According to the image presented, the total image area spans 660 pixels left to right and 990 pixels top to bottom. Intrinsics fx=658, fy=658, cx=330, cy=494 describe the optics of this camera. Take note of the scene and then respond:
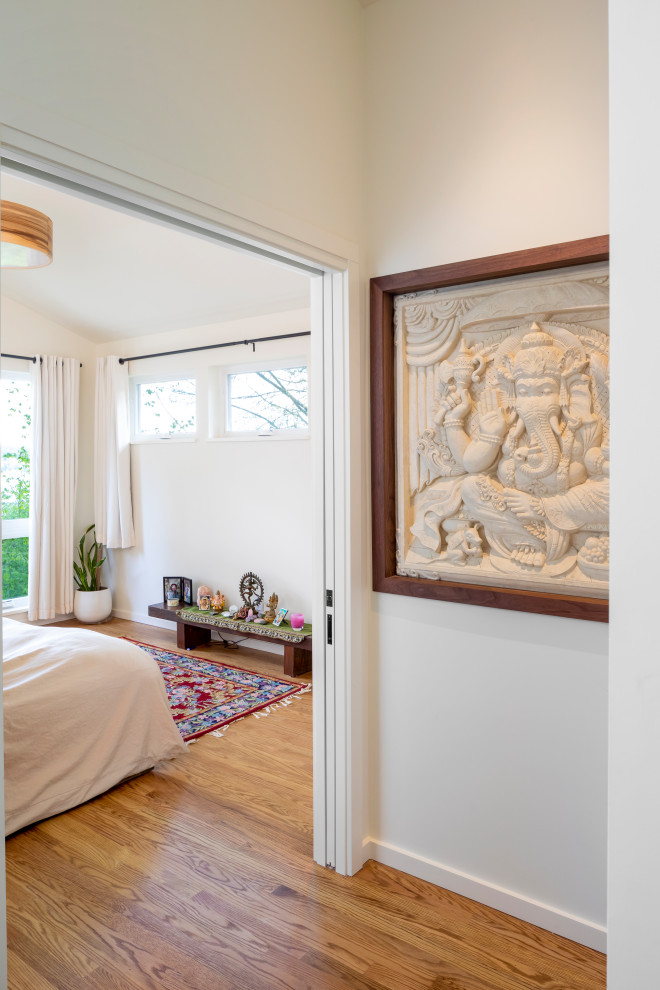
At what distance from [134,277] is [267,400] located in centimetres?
125

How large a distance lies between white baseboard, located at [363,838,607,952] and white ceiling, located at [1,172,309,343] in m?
3.09

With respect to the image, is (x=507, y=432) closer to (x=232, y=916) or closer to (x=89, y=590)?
(x=232, y=916)

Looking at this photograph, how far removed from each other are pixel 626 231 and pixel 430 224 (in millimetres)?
1795

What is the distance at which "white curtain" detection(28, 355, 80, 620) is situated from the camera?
535 centimetres

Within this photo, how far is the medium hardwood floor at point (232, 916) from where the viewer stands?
174 cm

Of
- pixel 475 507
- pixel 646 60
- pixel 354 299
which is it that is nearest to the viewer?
pixel 646 60

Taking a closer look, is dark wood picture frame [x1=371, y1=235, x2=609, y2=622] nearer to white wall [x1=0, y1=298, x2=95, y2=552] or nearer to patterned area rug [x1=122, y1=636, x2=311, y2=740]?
patterned area rug [x1=122, y1=636, x2=311, y2=740]

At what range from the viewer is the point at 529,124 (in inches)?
71.6

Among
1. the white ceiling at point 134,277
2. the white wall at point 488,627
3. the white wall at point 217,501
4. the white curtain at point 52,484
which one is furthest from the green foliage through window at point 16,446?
the white wall at point 488,627

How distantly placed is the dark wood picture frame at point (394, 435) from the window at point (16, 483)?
416 centimetres

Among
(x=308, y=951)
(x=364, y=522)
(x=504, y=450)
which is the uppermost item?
(x=504, y=450)

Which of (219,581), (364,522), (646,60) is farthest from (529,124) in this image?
(219,581)

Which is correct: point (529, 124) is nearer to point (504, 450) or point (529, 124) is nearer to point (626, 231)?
point (504, 450)

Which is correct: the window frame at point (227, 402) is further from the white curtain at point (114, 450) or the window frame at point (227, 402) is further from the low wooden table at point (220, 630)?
the low wooden table at point (220, 630)
